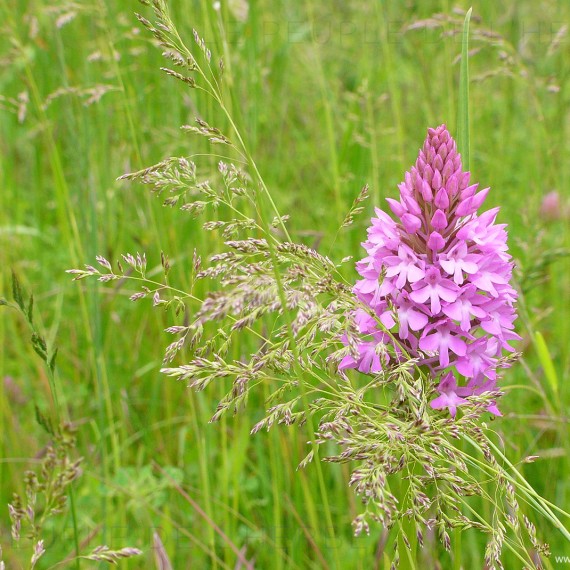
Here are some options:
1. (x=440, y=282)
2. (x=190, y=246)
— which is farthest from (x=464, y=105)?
(x=190, y=246)

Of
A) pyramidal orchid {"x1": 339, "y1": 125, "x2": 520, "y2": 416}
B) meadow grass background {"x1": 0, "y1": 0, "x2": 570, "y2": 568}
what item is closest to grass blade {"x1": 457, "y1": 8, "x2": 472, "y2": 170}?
pyramidal orchid {"x1": 339, "y1": 125, "x2": 520, "y2": 416}

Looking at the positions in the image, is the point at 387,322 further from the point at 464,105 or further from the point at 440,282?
the point at 464,105

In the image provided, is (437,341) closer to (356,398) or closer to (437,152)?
(356,398)

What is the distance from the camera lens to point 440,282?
3.23 feet

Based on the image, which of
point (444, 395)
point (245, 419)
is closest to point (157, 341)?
point (245, 419)

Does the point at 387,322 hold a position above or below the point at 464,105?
below

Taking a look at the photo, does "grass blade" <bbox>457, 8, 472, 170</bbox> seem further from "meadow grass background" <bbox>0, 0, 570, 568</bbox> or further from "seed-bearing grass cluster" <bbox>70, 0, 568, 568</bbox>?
"meadow grass background" <bbox>0, 0, 570, 568</bbox>

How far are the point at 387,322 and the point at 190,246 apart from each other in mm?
1292

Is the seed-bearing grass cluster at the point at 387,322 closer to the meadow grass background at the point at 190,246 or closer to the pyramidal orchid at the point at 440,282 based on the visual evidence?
the pyramidal orchid at the point at 440,282

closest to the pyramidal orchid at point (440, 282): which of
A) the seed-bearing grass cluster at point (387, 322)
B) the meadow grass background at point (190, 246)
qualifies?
the seed-bearing grass cluster at point (387, 322)

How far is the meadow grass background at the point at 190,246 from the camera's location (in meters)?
1.60

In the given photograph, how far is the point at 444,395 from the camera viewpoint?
3.37 feet

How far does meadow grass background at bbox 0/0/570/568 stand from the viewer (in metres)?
1.60

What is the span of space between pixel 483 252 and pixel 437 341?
6.3 inches
